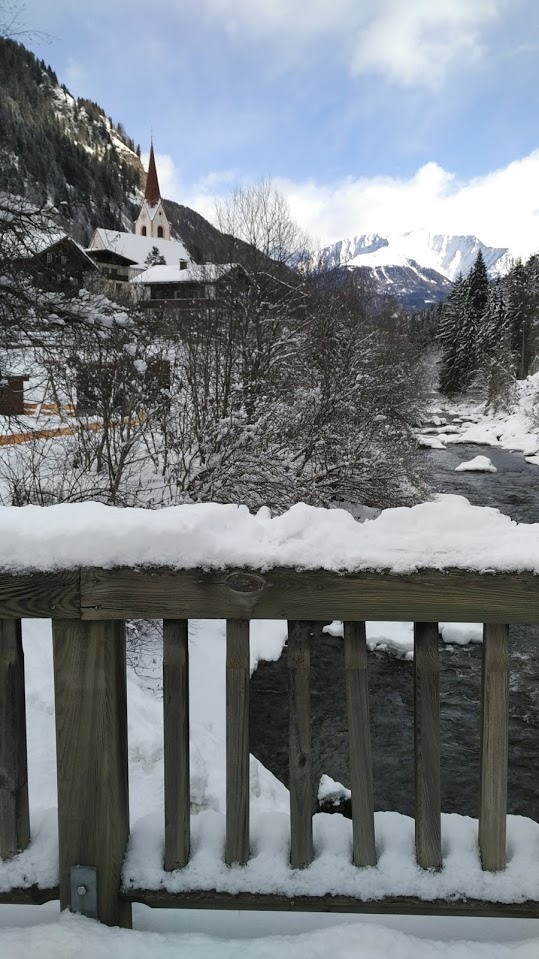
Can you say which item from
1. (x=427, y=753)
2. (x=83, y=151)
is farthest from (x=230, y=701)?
(x=83, y=151)

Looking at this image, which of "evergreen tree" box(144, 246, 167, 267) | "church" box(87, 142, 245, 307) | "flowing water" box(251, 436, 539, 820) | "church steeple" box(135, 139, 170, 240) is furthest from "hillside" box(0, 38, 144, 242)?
"flowing water" box(251, 436, 539, 820)

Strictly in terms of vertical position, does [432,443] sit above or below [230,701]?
below

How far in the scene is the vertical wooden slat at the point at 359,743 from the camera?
6.31ft

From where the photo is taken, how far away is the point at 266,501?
42.5 feet

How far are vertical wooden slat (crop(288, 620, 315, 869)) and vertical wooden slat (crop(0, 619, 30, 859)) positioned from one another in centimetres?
80

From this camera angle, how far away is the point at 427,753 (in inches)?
76.7

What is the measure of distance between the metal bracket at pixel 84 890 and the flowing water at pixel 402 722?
492 cm

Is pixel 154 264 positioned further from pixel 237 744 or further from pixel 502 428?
pixel 237 744

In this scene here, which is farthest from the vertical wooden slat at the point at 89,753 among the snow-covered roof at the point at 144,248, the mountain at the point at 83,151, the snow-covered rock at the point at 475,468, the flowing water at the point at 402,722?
the snow-covered roof at the point at 144,248

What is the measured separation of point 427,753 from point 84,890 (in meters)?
1.07

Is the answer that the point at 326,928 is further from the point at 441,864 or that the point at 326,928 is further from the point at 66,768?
the point at 66,768

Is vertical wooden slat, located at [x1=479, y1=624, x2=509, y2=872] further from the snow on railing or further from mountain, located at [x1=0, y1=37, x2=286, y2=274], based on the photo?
mountain, located at [x1=0, y1=37, x2=286, y2=274]

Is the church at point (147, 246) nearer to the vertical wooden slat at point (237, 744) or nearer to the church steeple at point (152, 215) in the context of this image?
the church steeple at point (152, 215)

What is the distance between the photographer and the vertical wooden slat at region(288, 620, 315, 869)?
1.93 m
